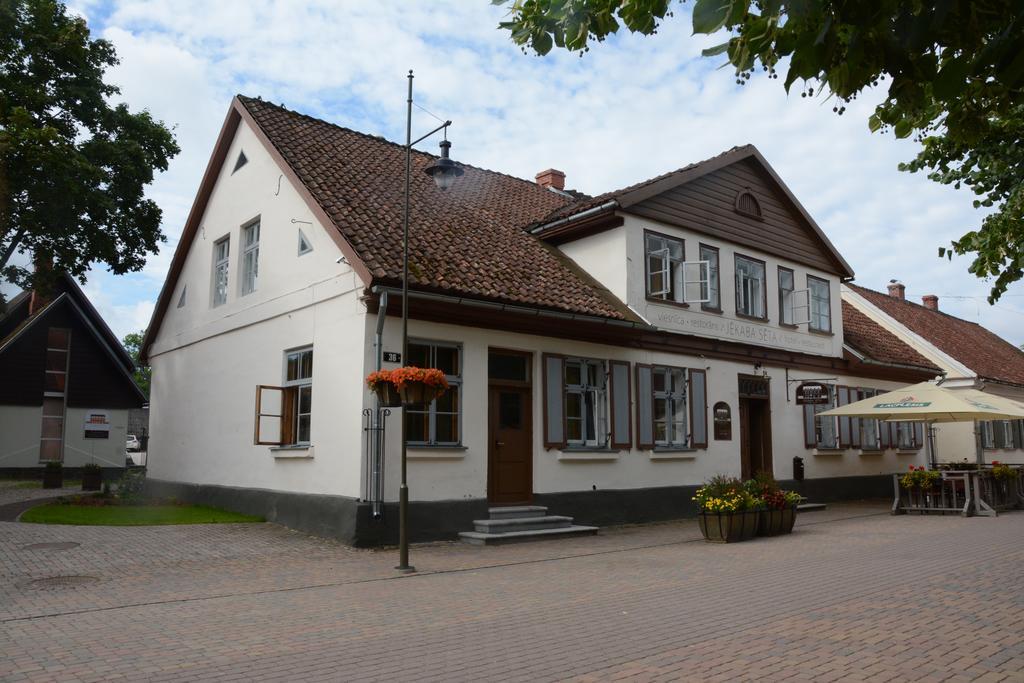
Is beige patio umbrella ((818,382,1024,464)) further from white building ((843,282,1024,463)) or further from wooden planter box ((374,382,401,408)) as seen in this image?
wooden planter box ((374,382,401,408))

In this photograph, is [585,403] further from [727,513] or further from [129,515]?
[129,515]

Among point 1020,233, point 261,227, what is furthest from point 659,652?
point 261,227

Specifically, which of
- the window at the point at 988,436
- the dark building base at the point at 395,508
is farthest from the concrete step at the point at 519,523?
the window at the point at 988,436

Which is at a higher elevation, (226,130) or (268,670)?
(226,130)

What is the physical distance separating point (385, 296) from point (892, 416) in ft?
36.0

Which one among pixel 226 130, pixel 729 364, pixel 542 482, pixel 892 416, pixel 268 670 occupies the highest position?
pixel 226 130

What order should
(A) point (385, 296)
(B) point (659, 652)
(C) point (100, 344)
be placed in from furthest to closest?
(C) point (100, 344) < (A) point (385, 296) < (B) point (659, 652)

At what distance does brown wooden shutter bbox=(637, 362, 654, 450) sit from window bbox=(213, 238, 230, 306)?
8786 millimetres

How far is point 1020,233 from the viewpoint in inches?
331

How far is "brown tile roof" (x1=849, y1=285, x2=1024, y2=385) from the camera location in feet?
97.6

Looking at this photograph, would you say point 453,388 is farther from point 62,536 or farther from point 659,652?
point 659,652

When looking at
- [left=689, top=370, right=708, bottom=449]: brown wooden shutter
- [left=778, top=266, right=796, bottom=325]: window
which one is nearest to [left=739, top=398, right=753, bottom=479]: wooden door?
[left=689, top=370, right=708, bottom=449]: brown wooden shutter

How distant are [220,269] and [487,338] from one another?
7.37 meters

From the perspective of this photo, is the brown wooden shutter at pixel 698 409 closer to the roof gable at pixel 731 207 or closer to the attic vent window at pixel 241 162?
the roof gable at pixel 731 207
